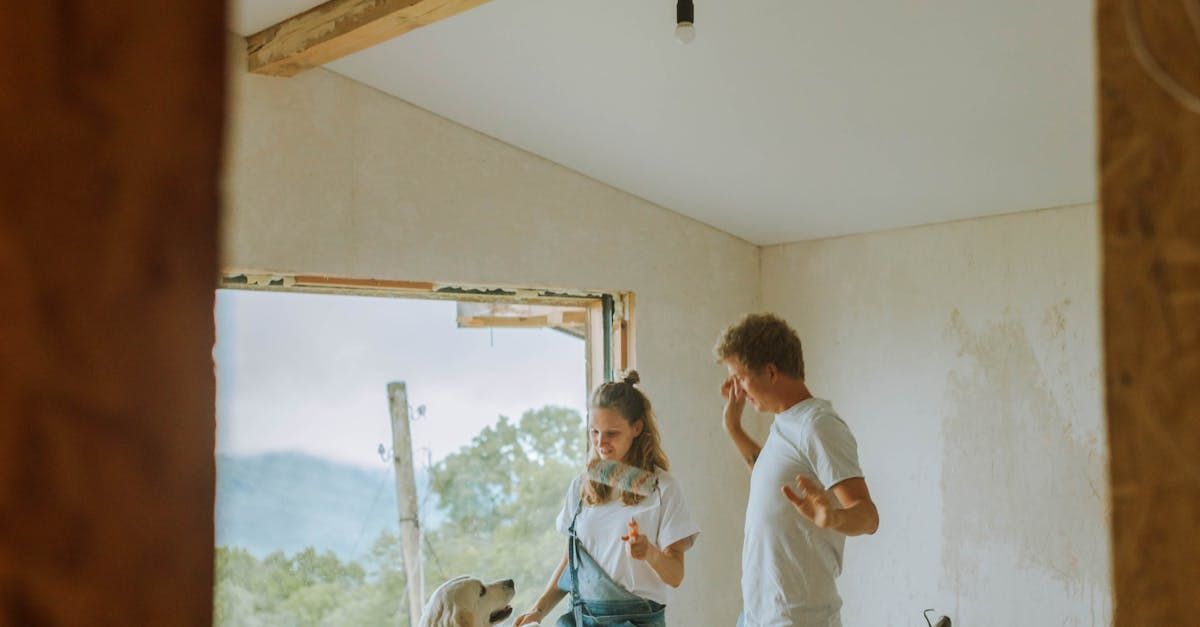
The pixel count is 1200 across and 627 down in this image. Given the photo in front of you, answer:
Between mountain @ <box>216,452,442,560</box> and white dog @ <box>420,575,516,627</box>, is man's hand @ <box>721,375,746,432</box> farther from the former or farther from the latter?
mountain @ <box>216,452,442,560</box>

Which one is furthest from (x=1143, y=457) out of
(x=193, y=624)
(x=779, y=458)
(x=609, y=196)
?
(x=609, y=196)

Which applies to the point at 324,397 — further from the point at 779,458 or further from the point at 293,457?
the point at 779,458

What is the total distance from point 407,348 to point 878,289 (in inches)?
75.3

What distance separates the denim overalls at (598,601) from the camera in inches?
103

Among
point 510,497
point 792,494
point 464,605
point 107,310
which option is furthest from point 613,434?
point 107,310

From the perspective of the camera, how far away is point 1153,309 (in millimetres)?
498

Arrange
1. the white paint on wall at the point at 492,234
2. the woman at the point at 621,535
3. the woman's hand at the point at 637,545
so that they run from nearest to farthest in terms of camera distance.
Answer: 1. the woman's hand at the point at 637,545
2. the woman at the point at 621,535
3. the white paint on wall at the point at 492,234

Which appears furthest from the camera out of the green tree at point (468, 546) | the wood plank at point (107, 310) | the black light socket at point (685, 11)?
the green tree at point (468, 546)

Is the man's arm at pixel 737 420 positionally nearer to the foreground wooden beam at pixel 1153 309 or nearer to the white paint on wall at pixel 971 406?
the white paint on wall at pixel 971 406

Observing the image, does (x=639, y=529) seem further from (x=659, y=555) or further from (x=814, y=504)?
(x=814, y=504)

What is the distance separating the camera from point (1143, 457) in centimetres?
50

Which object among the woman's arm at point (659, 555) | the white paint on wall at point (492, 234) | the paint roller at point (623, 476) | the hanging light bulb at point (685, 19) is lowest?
the woman's arm at point (659, 555)

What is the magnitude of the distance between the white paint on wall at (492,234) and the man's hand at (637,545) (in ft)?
4.00

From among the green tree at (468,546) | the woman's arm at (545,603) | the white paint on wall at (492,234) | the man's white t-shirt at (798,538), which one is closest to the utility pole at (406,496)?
the green tree at (468,546)
